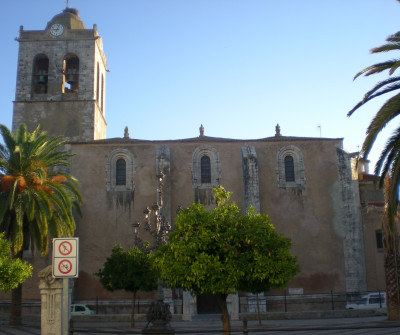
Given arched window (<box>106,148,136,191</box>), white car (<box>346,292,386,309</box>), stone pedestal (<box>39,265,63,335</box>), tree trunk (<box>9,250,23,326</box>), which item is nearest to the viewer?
stone pedestal (<box>39,265,63,335</box>)

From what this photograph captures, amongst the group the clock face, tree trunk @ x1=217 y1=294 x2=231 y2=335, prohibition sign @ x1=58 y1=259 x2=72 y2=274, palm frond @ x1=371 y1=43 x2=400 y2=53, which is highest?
the clock face

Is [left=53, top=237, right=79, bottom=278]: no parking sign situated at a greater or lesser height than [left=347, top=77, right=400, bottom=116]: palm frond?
lesser

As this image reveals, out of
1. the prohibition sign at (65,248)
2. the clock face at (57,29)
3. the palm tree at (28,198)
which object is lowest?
the prohibition sign at (65,248)

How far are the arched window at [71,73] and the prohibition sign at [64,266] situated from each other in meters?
26.0

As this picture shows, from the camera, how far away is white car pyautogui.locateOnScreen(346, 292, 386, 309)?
2462 cm

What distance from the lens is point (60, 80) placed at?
31969 millimetres

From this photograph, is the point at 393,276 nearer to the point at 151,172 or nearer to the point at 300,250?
the point at 300,250

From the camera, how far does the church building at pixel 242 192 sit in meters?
26.9

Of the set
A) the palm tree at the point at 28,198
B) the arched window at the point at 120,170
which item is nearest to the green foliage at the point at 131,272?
the palm tree at the point at 28,198

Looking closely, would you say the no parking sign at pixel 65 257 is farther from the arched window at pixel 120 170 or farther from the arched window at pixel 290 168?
the arched window at pixel 290 168

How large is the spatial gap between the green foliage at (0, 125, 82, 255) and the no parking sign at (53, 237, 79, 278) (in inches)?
479

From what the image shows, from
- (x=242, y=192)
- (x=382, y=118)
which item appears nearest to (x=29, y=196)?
(x=242, y=192)

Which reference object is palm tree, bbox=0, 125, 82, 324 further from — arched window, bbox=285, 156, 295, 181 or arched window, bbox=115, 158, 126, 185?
arched window, bbox=285, 156, 295, 181

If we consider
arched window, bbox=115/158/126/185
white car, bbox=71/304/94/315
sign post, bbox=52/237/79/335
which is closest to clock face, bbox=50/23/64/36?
arched window, bbox=115/158/126/185
